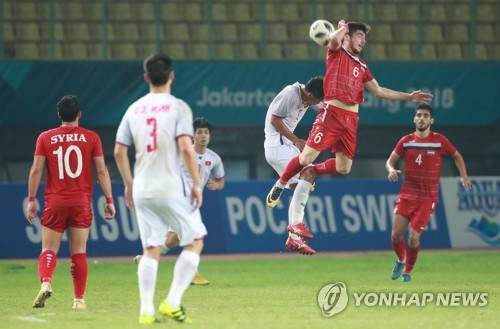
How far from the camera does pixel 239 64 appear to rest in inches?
1022

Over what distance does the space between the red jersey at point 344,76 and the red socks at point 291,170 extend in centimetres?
84

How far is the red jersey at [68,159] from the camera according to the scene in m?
11.9

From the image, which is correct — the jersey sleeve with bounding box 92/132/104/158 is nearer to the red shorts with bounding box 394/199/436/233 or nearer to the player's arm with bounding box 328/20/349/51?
the player's arm with bounding box 328/20/349/51

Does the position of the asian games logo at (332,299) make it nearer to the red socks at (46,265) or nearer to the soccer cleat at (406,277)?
the soccer cleat at (406,277)

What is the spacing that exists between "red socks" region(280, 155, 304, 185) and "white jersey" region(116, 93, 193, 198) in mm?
4146

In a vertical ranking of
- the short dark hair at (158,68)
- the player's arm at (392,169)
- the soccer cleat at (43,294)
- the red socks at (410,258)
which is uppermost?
the short dark hair at (158,68)

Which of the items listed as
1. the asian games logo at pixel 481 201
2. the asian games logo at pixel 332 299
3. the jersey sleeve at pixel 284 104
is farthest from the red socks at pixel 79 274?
the asian games logo at pixel 481 201

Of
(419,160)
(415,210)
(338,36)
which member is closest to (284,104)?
(338,36)

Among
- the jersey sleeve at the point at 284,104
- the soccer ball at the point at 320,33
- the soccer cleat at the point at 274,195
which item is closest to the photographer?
the soccer ball at the point at 320,33

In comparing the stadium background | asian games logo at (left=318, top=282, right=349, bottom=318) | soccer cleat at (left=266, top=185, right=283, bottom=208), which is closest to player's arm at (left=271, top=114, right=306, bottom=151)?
soccer cleat at (left=266, top=185, right=283, bottom=208)

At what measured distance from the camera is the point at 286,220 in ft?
73.7

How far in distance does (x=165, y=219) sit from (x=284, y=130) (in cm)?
480

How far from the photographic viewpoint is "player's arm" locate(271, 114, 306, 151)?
14185 mm

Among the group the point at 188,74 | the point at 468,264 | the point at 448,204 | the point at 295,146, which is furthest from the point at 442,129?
the point at 295,146
